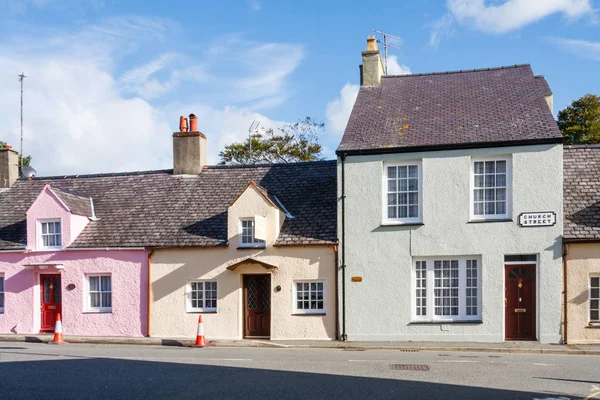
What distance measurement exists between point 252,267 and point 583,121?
1120 inches

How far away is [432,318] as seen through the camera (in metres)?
20.4

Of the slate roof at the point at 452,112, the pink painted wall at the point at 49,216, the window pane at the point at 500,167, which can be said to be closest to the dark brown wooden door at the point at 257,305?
the slate roof at the point at 452,112

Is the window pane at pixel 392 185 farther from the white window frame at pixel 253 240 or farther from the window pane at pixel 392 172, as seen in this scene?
the white window frame at pixel 253 240

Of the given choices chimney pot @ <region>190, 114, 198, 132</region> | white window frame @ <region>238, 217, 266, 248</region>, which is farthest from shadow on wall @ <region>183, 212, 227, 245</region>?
chimney pot @ <region>190, 114, 198, 132</region>

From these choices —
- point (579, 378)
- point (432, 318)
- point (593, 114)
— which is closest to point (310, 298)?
point (432, 318)

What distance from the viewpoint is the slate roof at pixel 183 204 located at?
22.5 metres

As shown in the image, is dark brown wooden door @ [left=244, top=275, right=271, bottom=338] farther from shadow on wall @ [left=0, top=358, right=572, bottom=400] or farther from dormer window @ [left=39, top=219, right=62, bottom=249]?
shadow on wall @ [left=0, top=358, right=572, bottom=400]

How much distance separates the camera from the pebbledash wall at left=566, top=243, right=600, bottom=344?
1955 centimetres

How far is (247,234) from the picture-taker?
22156 mm

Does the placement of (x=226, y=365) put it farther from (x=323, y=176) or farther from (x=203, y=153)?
(x=203, y=153)

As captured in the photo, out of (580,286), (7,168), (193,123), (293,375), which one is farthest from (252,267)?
(7,168)

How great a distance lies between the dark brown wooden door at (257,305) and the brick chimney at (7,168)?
12320 mm

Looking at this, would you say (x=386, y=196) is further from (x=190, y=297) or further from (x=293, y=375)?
(x=293, y=375)

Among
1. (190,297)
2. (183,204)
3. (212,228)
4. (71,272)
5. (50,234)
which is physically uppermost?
(183,204)
